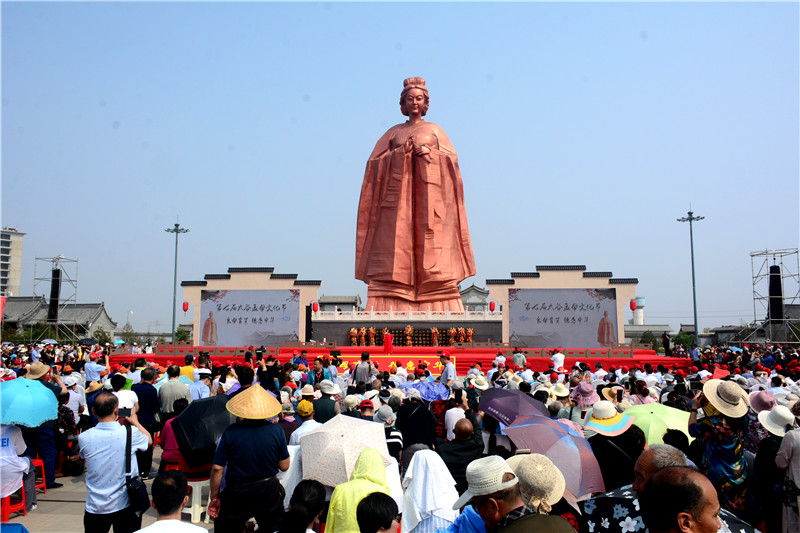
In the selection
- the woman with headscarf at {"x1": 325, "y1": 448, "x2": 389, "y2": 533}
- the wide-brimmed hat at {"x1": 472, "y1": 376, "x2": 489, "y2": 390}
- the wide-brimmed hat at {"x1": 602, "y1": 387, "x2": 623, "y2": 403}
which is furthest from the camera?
the wide-brimmed hat at {"x1": 472, "y1": 376, "x2": 489, "y2": 390}

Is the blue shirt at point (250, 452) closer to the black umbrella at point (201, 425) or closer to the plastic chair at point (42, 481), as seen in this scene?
the black umbrella at point (201, 425)

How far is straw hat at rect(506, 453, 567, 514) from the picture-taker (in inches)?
104

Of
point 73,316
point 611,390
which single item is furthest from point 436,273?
point 73,316

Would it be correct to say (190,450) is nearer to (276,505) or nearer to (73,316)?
(276,505)

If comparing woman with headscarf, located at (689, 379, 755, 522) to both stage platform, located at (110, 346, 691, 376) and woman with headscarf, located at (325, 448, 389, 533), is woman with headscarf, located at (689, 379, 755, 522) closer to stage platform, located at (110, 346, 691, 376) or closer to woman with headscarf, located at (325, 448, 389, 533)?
woman with headscarf, located at (325, 448, 389, 533)

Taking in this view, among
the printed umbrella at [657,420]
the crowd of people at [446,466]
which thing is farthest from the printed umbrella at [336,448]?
the printed umbrella at [657,420]

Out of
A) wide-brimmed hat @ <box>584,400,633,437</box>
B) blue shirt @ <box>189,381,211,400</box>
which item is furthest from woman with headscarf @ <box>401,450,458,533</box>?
blue shirt @ <box>189,381,211,400</box>

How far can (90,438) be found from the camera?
13.0ft

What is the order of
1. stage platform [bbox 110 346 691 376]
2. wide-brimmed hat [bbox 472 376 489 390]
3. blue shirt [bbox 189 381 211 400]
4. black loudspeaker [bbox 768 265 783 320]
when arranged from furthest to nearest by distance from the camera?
black loudspeaker [bbox 768 265 783 320]
stage platform [bbox 110 346 691 376]
wide-brimmed hat [bbox 472 376 489 390]
blue shirt [bbox 189 381 211 400]

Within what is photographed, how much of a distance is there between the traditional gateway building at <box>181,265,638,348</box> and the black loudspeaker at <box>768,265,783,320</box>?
21.6 ft

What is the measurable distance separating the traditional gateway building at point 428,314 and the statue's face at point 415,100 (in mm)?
7911

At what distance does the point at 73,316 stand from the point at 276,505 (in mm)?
46003

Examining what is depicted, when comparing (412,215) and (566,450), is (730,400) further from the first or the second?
(412,215)

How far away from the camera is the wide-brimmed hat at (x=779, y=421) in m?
4.19
